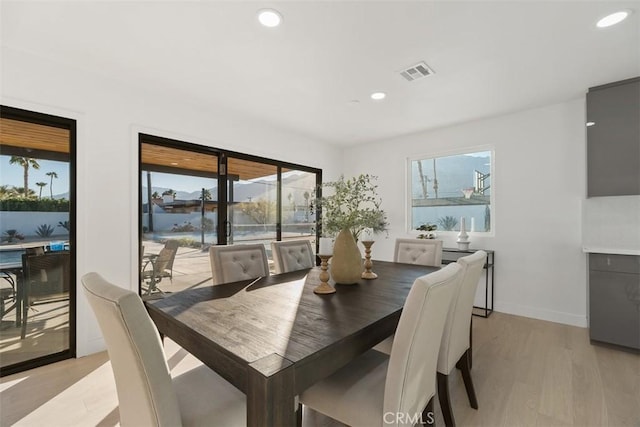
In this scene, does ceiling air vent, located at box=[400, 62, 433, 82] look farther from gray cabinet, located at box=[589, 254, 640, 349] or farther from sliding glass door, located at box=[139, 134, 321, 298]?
gray cabinet, located at box=[589, 254, 640, 349]

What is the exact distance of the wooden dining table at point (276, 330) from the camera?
35.4 inches

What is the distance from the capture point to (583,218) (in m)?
3.18

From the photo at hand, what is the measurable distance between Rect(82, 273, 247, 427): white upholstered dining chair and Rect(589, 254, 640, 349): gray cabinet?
3412 millimetres

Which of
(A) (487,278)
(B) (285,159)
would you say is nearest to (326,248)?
(B) (285,159)

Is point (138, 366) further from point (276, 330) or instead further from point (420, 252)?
point (420, 252)

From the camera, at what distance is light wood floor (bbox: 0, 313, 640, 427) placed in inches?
70.3

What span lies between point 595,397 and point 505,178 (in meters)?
2.52

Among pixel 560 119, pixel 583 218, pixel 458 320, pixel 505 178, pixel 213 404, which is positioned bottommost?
pixel 213 404

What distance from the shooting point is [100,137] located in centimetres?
268

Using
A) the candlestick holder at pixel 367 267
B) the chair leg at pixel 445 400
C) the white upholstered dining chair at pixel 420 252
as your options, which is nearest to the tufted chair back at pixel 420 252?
the white upholstered dining chair at pixel 420 252

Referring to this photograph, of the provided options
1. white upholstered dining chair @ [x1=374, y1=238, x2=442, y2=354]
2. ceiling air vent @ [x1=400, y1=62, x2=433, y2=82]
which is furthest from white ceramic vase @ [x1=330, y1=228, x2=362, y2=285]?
ceiling air vent @ [x1=400, y1=62, x2=433, y2=82]

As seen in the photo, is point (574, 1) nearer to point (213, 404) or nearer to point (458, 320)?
point (458, 320)

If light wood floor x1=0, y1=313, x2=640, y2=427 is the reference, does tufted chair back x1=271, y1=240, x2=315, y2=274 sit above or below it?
above

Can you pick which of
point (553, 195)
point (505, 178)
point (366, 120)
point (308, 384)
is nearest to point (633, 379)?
point (553, 195)
